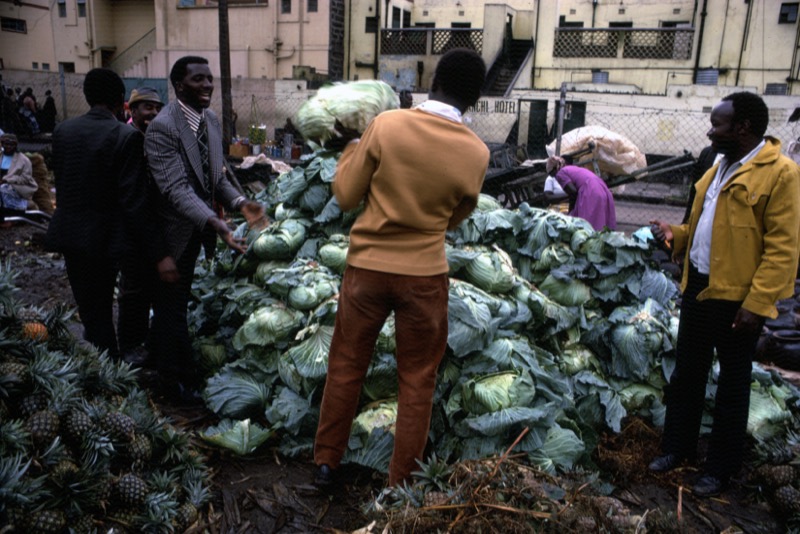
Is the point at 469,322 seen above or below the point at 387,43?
below

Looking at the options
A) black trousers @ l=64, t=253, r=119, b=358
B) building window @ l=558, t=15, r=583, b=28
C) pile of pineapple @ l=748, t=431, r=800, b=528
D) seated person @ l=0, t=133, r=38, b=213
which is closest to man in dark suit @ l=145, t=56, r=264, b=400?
black trousers @ l=64, t=253, r=119, b=358

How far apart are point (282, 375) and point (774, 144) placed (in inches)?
118

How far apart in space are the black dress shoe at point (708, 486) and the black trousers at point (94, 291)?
343cm

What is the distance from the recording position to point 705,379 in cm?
342

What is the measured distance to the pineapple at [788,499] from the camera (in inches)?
122

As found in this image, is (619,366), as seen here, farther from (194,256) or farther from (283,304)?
(194,256)

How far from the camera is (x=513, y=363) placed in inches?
138

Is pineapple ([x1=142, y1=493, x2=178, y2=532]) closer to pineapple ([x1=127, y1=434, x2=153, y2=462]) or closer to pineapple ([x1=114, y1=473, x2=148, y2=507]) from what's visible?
pineapple ([x1=114, y1=473, x2=148, y2=507])

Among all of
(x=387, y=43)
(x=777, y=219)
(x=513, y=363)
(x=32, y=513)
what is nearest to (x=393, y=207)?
(x=513, y=363)

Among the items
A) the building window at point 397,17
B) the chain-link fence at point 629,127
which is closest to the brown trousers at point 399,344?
the chain-link fence at point 629,127

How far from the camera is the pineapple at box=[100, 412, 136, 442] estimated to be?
2.58 metres

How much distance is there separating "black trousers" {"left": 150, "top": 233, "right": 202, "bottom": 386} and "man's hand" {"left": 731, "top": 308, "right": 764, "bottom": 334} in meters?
3.03

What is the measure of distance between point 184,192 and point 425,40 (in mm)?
23378

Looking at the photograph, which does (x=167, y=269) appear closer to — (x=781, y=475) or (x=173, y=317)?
(x=173, y=317)
